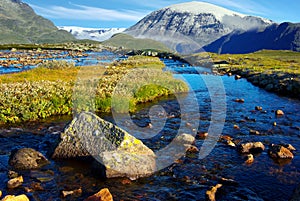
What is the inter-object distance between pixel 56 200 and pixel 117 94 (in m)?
17.1

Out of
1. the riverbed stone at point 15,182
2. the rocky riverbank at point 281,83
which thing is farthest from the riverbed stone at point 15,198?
the rocky riverbank at point 281,83

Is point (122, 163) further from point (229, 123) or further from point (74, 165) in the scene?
point (229, 123)

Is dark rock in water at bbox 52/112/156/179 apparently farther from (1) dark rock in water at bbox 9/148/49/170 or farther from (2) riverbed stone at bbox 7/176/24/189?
(2) riverbed stone at bbox 7/176/24/189

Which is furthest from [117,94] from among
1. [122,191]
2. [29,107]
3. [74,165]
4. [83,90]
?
[122,191]

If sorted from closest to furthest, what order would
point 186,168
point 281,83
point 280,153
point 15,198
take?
point 15,198 < point 186,168 < point 280,153 < point 281,83

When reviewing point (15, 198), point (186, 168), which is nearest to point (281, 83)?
point (186, 168)

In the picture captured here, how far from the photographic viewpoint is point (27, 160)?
1388 cm

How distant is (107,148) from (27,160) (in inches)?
156

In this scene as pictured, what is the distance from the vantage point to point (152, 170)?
45.2ft

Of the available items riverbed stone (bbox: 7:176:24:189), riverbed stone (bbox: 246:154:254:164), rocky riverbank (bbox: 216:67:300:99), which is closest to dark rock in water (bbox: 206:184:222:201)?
riverbed stone (bbox: 246:154:254:164)

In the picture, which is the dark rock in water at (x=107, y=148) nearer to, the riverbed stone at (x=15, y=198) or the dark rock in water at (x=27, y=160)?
the dark rock in water at (x=27, y=160)

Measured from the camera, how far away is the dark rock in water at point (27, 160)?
45.0ft

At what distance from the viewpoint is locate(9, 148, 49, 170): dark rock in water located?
1372 cm

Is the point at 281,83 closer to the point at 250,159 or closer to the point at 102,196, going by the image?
the point at 250,159
